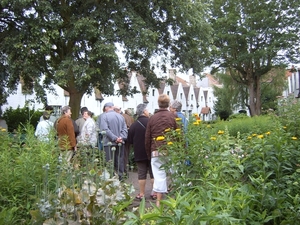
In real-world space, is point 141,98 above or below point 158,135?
above

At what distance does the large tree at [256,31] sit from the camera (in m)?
28.7

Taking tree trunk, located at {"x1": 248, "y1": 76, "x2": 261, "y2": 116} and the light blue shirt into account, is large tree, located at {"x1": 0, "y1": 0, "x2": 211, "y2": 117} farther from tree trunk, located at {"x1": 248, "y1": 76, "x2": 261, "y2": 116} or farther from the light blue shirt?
tree trunk, located at {"x1": 248, "y1": 76, "x2": 261, "y2": 116}

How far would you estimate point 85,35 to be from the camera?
656 inches

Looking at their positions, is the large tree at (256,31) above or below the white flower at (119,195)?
above

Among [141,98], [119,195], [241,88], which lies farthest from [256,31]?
[119,195]

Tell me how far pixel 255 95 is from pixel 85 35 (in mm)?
22614

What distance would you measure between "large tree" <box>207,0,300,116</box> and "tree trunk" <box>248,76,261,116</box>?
2.55 metres

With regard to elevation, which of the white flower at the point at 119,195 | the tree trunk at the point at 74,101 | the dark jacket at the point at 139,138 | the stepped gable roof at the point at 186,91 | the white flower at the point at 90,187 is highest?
the stepped gable roof at the point at 186,91

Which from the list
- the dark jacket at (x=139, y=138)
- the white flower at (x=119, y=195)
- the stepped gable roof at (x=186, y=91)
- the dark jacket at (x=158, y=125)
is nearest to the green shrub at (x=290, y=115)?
the dark jacket at (x=158, y=125)

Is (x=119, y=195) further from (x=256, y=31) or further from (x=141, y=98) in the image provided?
(x=141, y=98)

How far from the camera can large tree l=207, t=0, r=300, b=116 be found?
2869 centimetres

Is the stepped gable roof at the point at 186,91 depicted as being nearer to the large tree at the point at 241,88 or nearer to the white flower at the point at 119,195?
the large tree at the point at 241,88

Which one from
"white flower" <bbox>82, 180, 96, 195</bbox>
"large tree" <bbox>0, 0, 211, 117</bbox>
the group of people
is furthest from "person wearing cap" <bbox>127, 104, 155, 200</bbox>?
"large tree" <bbox>0, 0, 211, 117</bbox>

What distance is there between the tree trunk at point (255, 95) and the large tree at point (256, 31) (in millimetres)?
2550
